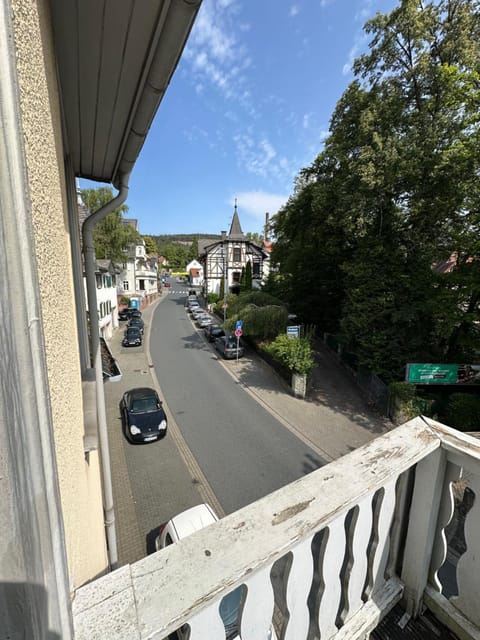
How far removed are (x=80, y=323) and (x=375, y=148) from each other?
11.0 meters

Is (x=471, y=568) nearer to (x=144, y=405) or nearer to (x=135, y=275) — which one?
(x=144, y=405)

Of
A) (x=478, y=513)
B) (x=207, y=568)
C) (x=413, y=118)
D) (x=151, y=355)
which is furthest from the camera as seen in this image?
(x=151, y=355)

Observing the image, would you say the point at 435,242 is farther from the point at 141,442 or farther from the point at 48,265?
the point at 48,265

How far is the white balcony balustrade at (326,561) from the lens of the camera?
0.88 metres

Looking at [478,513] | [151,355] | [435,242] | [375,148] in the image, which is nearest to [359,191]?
[375,148]

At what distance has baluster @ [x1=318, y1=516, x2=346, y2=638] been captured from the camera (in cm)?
131

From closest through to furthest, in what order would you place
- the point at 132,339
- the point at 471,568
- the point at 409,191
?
the point at 471,568, the point at 409,191, the point at 132,339

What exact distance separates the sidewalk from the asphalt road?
1.12 feet

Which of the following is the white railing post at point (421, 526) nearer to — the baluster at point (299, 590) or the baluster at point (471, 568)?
the baluster at point (471, 568)

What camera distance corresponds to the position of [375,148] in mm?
10117

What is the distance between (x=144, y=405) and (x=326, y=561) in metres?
9.15

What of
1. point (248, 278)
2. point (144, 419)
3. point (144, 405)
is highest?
point (248, 278)

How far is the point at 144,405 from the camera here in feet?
31.6

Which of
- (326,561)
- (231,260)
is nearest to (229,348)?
(326,561)
